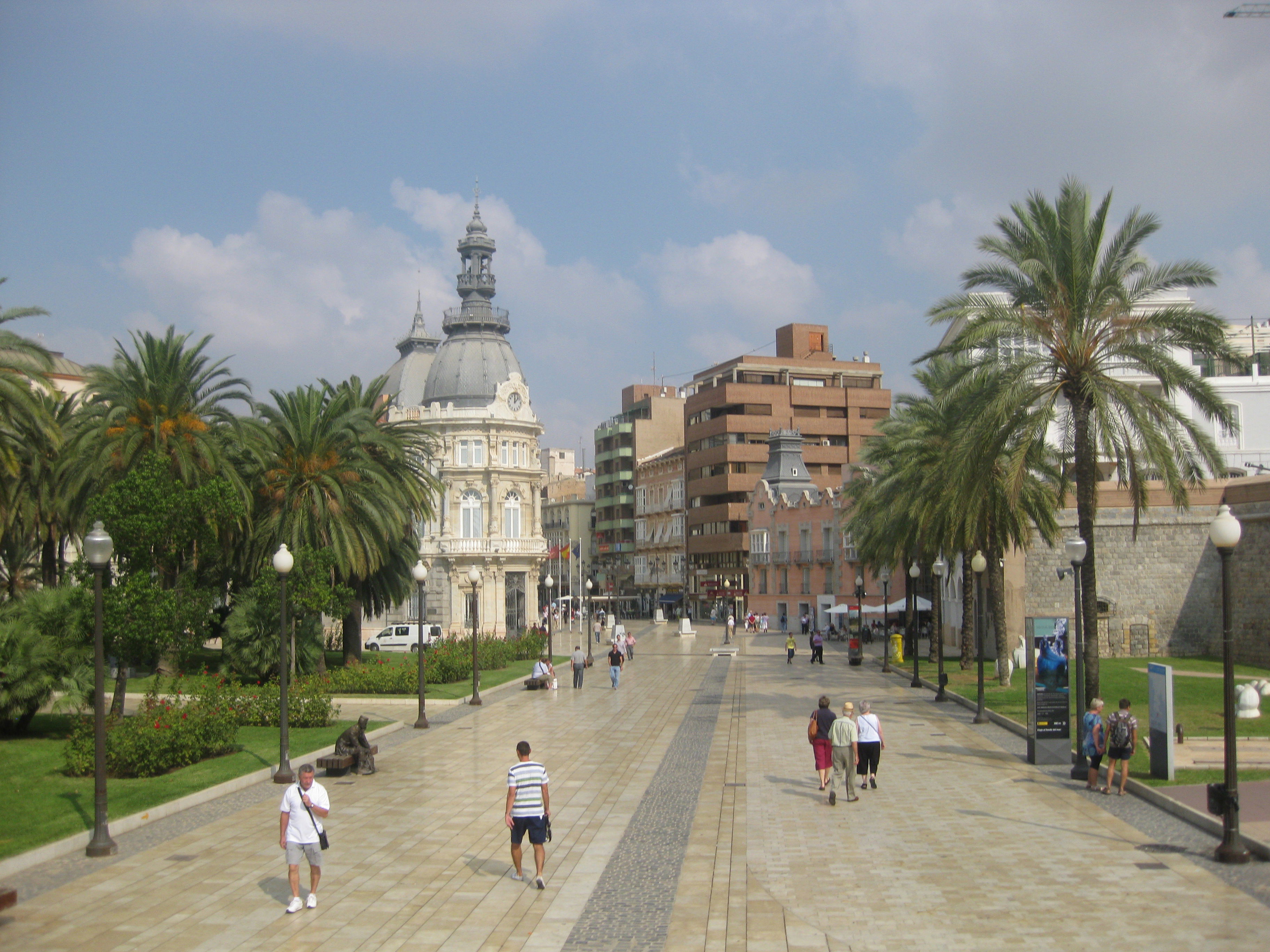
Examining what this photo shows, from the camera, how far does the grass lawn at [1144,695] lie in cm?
1786

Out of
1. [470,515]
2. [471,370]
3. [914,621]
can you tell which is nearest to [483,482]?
[470,515]

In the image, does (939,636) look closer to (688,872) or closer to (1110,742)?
(1110,742)

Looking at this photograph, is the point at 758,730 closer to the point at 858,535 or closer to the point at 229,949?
the point at 229,949

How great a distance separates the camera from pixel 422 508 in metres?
37.4

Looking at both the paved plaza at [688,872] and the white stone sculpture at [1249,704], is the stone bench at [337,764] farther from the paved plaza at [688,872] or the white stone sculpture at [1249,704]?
the white stone sculpture at [1249,704]

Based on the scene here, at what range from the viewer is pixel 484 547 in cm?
6825

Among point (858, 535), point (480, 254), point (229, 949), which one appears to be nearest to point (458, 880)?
point (229, 949)

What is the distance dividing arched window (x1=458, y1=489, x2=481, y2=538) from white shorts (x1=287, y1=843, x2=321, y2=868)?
2289 inches

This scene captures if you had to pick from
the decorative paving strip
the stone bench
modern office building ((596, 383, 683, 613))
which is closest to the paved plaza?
the decorative paving strip

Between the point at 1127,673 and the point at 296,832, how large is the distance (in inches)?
1112

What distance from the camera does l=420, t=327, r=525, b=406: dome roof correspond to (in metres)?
70.5

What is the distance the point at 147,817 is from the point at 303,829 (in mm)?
5358

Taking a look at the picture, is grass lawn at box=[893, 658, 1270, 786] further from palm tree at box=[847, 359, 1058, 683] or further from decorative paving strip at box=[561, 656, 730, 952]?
decorative paving strip at box=[561, 656, 730, 952]

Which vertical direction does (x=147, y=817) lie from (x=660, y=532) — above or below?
below
